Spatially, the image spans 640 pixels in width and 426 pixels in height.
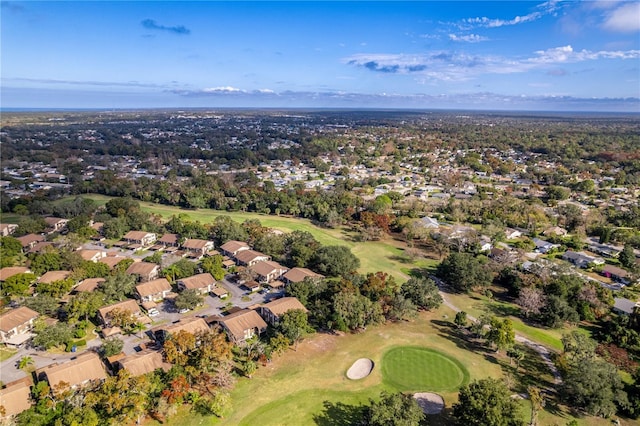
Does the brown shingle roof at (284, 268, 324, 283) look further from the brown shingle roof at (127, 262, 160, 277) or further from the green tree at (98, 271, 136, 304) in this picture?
the green tree at (98, 271, 136, 304)

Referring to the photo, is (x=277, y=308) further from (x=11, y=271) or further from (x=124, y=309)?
(x=11, y=271)

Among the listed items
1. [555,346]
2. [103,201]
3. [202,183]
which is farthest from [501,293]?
[103,201]

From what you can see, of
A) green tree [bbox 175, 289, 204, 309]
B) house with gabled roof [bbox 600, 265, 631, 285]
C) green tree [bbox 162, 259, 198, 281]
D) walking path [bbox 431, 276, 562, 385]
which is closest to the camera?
walking path [bbox 431, 276, 562, 385]

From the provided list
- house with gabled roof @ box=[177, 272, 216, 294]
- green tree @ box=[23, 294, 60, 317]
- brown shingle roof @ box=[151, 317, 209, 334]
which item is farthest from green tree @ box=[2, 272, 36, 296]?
brown shingle roof @ box=[151, 317, 209, 334]

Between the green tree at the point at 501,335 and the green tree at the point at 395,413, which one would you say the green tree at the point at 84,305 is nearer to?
the green tree at the point at 395,413

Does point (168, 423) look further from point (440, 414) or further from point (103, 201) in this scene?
point (103, 201)

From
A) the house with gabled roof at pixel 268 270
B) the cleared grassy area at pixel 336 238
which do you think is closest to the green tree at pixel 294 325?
the house with gabled roof at pixel 268 270

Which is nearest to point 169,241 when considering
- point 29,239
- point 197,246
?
point 197,246
